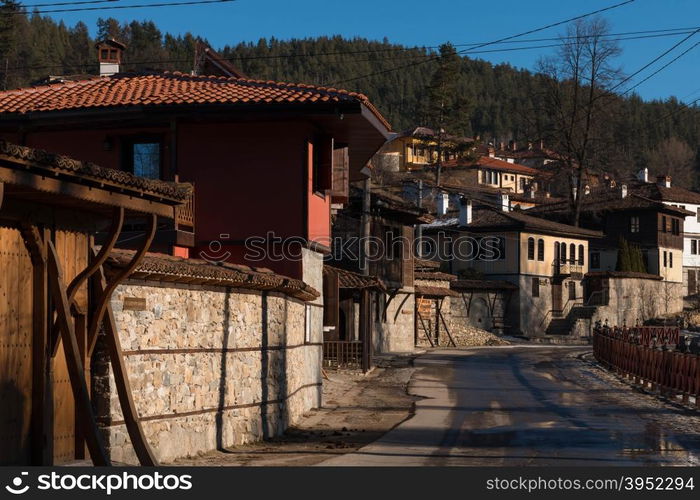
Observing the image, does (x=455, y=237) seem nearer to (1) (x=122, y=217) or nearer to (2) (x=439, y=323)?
(2) (x=439, y=323)

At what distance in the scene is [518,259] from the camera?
2788 inches

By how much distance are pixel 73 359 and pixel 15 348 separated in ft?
1.91

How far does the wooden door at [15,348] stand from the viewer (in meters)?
10.8

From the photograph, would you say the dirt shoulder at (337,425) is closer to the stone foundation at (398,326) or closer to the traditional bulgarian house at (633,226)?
the stone foundation at (398,326)

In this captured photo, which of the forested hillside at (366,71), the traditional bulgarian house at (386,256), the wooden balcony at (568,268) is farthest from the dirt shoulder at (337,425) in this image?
the forested hillside at (366,71)

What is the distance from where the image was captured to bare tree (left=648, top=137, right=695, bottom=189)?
137 metres

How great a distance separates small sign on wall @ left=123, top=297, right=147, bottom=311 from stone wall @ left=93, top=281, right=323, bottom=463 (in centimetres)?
3

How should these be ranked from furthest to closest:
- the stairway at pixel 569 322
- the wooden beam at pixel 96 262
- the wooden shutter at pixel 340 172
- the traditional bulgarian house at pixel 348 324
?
the stairway at pixel 569 322 < the traditional bulgarian house at pixel 348 324 < the wooden shutter at pixel 340 172 < the wooden beam at pixel 96 262

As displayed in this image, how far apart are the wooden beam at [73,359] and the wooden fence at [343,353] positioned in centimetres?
2566

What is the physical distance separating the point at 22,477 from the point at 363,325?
26.4 metres

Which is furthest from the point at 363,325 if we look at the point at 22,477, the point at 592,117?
the point at 592,117

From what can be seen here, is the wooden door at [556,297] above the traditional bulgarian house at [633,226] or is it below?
below

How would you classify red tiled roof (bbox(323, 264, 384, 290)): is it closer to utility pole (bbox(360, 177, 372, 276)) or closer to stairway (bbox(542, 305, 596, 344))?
utility pole (bbox(360, 177, 372, 276))

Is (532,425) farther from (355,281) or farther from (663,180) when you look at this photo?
(663,180)
